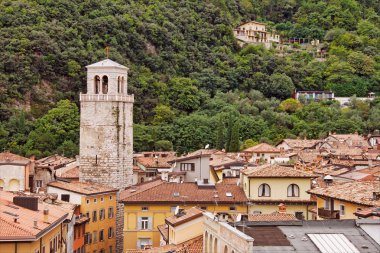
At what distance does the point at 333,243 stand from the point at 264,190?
78.1 ft

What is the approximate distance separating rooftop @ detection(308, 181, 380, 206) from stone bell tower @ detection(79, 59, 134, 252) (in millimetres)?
35671

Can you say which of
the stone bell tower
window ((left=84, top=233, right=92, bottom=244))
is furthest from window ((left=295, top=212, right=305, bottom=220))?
the stone bell tower

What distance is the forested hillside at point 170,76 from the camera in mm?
121250

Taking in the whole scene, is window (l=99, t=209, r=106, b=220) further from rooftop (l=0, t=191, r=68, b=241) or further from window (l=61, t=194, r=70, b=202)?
rooftop (l=0, t=191, r=68, b=241)

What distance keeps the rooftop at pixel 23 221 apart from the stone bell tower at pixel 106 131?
97.5 feet

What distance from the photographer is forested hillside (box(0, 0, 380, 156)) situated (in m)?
121

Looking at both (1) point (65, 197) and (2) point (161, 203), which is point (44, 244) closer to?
(2) point (161, 203)

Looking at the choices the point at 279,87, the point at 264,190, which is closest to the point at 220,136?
the point at 279,87

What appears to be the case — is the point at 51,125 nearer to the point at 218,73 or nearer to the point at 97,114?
the point at 97,114

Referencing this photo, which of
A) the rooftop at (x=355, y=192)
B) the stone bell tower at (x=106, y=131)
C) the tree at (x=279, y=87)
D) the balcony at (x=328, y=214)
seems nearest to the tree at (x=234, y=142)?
the stone bell tower at (x=106, y=131)

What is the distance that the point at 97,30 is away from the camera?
150m

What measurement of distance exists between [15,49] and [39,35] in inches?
191

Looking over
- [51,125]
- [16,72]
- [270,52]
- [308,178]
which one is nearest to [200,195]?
[308,178]

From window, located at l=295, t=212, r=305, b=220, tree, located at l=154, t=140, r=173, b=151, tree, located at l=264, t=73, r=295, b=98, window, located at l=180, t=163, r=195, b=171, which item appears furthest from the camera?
tree, located at l=264, t=73, r=295, b=98
